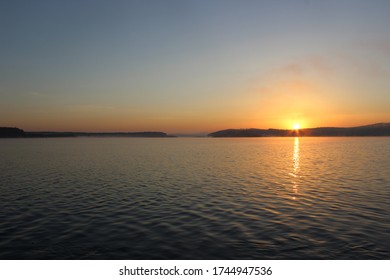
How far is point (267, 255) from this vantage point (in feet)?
60.8

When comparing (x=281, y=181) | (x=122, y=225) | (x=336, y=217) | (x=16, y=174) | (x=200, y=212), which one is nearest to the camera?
(x=122, y=225)

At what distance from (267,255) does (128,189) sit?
85.7 ft

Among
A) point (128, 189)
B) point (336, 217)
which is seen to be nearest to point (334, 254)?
point (336, 217)

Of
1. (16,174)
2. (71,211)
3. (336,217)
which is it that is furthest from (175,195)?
(16,174)

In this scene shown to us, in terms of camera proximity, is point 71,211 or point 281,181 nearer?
point 71,211

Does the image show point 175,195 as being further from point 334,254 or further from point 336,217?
point 334,254

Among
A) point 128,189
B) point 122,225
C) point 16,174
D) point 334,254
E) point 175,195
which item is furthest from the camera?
point 16,174

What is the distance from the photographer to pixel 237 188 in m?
42.2
